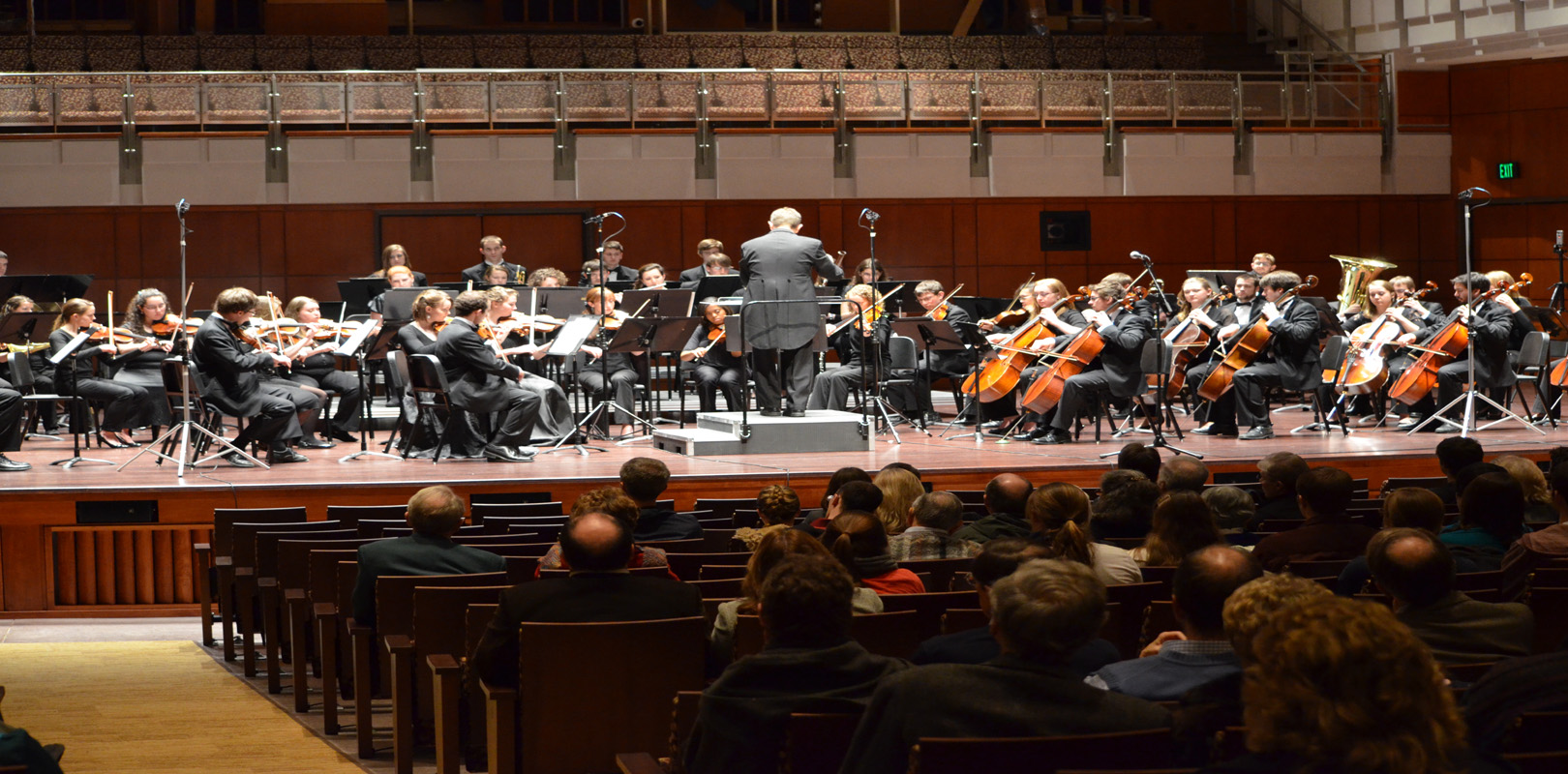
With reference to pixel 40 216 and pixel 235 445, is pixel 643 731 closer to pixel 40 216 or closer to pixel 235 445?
pixel 235 445

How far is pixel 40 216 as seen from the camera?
14.5 m

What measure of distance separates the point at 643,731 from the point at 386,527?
2.63m

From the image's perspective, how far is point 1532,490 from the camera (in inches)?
207

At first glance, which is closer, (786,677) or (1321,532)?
(786,677)

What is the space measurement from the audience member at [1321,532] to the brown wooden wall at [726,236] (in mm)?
10972

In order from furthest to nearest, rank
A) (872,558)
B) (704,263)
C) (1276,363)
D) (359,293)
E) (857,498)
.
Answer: (704,263), (359,293), (1276,363), (857,498), (872,558)

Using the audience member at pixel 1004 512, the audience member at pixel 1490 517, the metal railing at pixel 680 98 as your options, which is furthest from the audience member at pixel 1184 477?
the metal railing at pixel 680 98

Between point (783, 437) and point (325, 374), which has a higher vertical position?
point (325, 374)

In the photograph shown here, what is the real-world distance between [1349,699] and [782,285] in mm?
6737

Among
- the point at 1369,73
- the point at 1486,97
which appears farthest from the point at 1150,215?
the point at 1486,97

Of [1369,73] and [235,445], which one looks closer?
[235,445]

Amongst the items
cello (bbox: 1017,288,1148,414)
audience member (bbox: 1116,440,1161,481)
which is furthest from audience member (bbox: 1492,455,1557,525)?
cello (bbox: 1017,288,1148,414)

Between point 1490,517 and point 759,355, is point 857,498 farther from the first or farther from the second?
point 759,355

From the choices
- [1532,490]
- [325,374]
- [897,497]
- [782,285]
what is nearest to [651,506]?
[897,497]
